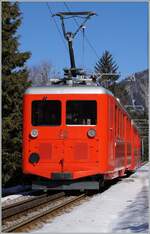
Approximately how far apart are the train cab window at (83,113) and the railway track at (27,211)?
1938 millimetres

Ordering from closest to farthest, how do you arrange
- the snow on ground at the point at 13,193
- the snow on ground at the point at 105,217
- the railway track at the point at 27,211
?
the snow on ground at the point at 105,217 → the railway track at the point at 27,211 → the snow on ground at the point at 13,193

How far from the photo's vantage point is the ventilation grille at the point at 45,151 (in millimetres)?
14477

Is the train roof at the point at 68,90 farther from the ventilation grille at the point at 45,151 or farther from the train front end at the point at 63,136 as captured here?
the ventilation grille at the point at 45,151

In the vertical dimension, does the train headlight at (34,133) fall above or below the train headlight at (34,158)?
above

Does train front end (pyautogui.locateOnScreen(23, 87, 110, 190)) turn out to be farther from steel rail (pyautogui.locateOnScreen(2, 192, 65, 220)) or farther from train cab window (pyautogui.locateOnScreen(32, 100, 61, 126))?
steel rail (pyautogui.locateOnScreen(2, 192, 65, 220))

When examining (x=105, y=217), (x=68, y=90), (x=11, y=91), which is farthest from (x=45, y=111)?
(x=11, y=91)

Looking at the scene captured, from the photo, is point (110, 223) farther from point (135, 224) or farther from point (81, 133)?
point (81, 133)

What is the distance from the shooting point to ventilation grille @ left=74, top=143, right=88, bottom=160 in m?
14.4

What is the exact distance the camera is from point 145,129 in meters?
77.7

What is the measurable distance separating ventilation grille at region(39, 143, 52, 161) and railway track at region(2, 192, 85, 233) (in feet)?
3.40

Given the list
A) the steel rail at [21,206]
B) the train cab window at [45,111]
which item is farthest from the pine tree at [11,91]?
the steel rail at [21,206]

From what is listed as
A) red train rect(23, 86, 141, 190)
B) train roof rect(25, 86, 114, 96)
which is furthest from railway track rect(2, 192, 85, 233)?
train roof rect(25, 86, 114, 96)

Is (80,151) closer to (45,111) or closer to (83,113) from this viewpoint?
(83,113)

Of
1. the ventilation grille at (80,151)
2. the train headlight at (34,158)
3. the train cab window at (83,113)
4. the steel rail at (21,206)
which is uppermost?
the train cab window at (83,113)
